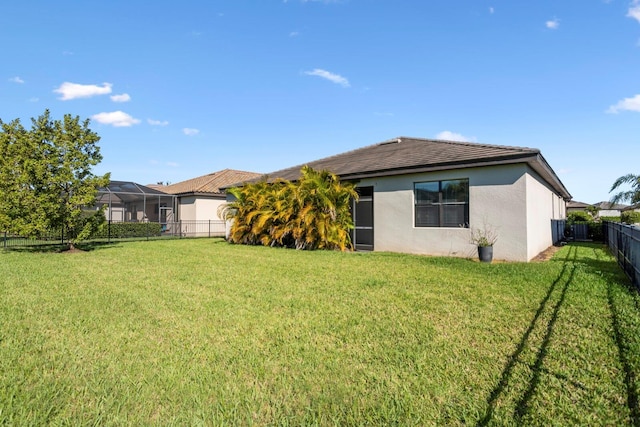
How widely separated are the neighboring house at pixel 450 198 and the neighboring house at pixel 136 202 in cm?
1523

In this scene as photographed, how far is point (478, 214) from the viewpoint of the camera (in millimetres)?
10109

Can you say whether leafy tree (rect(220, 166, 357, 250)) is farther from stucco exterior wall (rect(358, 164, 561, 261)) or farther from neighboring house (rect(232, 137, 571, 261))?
stucco exterior wall (rect(358, 164, 561, 261))

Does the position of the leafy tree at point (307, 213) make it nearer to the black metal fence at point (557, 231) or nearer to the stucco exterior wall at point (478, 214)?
the stucco exterior wall at point (478, 214)

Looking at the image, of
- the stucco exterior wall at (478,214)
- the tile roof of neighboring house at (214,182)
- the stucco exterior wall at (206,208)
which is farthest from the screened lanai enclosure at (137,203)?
the stucco exterior wall at (478,214)

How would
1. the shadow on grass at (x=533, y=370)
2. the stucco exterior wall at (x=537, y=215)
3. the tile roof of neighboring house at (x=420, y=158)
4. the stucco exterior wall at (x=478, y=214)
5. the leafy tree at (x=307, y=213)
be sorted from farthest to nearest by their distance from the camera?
the leafy tree at (x=307, y=213)
the stucco exterior wall at (x=537, y=215)
the tile roof of neighboring house at (x=420, y=158)
the stucco exterior wall at (x=478, y=214)
the shadow on grass at (x=533, y=370)

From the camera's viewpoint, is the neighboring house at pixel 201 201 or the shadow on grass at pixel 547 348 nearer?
the shadow on grass at pixel 547 348

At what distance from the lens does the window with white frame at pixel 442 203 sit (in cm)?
1055

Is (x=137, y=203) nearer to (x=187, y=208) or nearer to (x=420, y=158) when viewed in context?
(x=187, y=208)

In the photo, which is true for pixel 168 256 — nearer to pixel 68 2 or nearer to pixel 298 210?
pixel 298 210

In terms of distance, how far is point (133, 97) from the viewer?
46.4ft

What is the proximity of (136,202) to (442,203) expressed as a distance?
1034 inches

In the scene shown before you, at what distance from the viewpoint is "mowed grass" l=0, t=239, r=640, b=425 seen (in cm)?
234

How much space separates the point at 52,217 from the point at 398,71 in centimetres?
1417

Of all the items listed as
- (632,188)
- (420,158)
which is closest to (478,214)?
(420,158)
